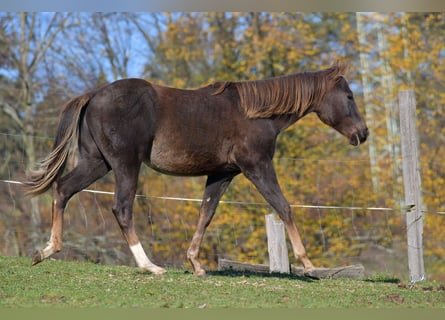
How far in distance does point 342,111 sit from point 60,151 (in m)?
3.36

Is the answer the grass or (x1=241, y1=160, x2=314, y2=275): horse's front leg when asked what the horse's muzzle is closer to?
(x1=241, y1=160, x2=314, y2=275): horse's front leg

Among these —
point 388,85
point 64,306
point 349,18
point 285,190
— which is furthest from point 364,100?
point 64,306

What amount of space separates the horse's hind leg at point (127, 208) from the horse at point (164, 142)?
0.4 inches

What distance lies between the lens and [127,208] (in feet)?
25.3

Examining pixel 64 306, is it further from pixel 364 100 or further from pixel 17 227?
pixel 364 100

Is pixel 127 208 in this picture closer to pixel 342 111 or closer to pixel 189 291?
pixel 189 291

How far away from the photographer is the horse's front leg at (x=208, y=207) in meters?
8.20

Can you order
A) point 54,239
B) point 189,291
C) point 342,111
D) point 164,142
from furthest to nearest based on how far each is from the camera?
point 342,111 → point 164,142 → point 54,239 → point 189,291

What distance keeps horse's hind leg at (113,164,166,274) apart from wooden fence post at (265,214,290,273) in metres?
1.93

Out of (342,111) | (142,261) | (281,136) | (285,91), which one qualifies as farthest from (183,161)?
(281,136)

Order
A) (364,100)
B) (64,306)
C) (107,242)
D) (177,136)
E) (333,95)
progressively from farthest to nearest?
(364,100)
(107,242)
(333,95)
(177,136)
(64,306)

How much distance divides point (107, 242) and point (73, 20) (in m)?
6.69

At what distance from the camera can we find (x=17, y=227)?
17453 mm

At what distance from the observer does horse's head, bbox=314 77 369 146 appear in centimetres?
874
